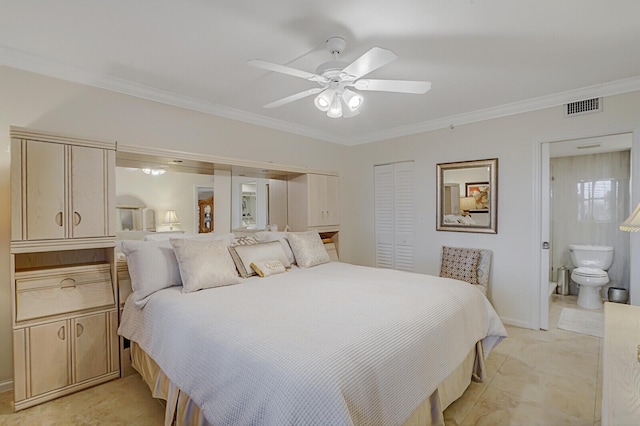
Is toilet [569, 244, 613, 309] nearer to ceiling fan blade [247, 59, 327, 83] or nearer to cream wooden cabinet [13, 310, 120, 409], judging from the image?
ceiling fan blade [247, 59, 327, 83]

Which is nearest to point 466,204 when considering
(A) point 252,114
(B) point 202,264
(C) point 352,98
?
(C) point 352,98

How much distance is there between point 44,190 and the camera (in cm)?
215

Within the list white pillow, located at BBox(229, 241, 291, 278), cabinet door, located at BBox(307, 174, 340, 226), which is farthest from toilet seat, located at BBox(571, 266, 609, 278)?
white pillow, located at BBox(229, 241, 291, 278)

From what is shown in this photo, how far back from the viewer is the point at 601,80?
2.85 metres

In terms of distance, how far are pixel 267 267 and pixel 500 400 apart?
2003 mm

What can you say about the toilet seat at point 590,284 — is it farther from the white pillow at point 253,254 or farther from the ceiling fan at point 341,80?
the white pillow at point 253,254

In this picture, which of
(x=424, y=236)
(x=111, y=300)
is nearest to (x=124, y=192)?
(x=111, y=300)

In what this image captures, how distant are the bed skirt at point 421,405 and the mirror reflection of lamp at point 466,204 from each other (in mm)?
1945

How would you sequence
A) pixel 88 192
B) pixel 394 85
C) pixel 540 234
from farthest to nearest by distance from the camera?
pixel 540 234 < pixel 88 192 < pixel 394 85

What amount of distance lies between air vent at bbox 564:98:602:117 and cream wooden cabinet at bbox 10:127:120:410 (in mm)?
4220

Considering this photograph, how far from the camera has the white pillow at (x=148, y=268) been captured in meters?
2.28

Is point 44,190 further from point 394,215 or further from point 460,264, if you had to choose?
point 460,264

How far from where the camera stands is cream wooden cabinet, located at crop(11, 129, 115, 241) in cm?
206

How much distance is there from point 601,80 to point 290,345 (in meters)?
3.54
